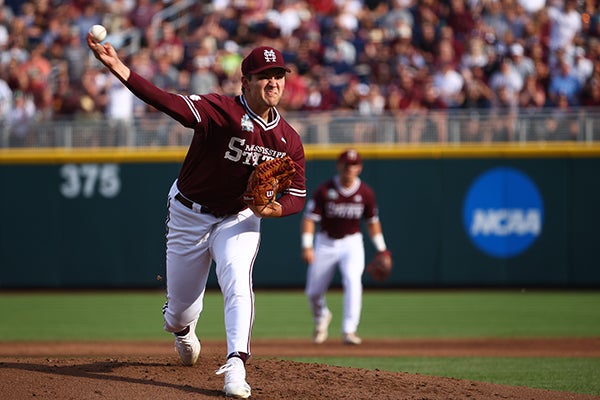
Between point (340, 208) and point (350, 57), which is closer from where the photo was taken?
point (340, 208)

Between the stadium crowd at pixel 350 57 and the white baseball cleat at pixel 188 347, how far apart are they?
9.89 m

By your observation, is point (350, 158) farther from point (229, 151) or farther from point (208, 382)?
point (208, 382)

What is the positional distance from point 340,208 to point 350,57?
7.04 m

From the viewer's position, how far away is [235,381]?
226 inches

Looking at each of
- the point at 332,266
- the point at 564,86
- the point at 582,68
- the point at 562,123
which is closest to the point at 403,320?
the point at 332,266

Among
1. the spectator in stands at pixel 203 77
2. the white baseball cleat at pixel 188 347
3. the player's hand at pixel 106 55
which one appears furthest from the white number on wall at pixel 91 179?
the player's hand at pixel 106 55

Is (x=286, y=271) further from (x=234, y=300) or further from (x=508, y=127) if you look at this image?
(x=234, y=300)

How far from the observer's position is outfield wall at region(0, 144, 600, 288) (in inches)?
672

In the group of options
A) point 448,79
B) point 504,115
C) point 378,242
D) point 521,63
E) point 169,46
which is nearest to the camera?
point 378,242

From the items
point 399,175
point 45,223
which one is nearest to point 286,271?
point 399,175

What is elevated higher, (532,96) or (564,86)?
(564,86)

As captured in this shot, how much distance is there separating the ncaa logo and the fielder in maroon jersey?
439 inches

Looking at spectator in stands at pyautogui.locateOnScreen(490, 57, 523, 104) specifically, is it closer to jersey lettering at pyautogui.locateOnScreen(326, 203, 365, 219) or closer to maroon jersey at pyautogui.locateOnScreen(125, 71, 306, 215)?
jersey lettering at pyautogui.locateOnScreen(326, 203, 365, 219)

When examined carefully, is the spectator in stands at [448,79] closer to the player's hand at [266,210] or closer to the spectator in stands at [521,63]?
the spectator in stands at [521,63]
